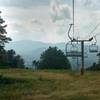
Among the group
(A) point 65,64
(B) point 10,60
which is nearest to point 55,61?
(A) point 65,64

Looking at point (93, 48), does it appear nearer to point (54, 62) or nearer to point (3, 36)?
point (3, 36)

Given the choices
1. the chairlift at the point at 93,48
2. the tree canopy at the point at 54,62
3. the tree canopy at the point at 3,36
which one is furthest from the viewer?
the tree canopy at the point at 54,62

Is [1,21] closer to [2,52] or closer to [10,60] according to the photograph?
[2,52]

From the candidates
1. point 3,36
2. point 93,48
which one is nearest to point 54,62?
point 3,36

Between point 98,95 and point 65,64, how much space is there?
92483mm

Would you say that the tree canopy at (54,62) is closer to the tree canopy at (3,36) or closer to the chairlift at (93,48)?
the tree canopy at (3,36)

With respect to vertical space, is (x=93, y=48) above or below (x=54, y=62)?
below

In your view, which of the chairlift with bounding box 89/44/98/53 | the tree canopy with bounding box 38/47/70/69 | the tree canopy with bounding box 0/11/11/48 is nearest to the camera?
the chairlift with bounding box 89/44/98/53

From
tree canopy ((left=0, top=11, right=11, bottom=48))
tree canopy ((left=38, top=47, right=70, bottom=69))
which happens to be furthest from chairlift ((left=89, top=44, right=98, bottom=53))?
tree canopy ((left=38, top=47, right=70, bottom=69))

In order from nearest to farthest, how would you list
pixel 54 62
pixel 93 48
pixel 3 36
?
pixel 93 48 → pixel 3 36 → pixel 54 62

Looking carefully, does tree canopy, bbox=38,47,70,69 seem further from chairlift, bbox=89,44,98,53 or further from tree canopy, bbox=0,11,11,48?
chairlift, bbox=89,44,98,53

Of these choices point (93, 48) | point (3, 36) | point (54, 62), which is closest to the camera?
point (93, 48)

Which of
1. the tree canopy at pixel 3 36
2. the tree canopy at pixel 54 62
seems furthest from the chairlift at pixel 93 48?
the tree canopy at pixel 54 62

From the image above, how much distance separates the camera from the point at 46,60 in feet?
399
